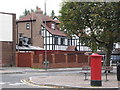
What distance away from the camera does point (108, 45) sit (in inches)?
897

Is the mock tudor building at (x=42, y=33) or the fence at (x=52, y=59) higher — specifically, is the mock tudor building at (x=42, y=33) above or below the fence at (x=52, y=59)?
above

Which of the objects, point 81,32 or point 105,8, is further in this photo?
point 81,32

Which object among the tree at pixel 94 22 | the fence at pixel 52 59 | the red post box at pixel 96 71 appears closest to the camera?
the red post box at pixel 96 71

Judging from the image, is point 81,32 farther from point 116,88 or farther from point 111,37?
point 116,88

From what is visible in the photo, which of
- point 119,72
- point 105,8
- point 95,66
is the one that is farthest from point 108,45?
point 95,66

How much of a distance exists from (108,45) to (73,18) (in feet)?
13.3

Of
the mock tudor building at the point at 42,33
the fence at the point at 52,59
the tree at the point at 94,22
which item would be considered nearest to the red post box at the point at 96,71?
the tree at the point at 94,22

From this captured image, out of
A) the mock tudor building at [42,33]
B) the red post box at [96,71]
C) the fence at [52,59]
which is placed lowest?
the fence at [52,59]

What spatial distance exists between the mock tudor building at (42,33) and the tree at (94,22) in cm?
2700

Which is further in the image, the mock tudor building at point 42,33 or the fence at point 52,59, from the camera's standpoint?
the mock tudor building at point 42,33

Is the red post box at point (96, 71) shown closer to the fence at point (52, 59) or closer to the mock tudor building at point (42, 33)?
the fence at point (52, 59)

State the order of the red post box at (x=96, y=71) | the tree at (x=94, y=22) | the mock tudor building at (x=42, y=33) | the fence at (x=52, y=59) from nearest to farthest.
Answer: the red post box at (x=96, y=71) < the tree at (x=94, y=22) < the fence at (x=52, y=59) < the mock tudor building at (x=42, y=33)

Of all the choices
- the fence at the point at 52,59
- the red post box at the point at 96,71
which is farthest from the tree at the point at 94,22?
the fence at the point at 52,59

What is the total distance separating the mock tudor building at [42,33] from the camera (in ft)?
165
